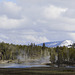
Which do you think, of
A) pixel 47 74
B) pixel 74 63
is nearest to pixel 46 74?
pixel 47 74

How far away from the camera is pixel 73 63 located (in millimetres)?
186125

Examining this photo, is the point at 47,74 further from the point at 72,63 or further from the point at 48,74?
the point at 72,63

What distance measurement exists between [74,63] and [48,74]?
339 ft

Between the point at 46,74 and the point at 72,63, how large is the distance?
105 meters

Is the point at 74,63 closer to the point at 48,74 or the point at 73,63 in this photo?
the point at 73,63

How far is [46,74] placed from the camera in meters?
85.7

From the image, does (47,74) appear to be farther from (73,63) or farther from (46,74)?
(73,63)

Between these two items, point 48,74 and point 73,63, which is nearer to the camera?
→ point 48,74

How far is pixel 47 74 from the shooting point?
85.8 m

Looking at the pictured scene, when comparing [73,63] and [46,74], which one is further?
[73,63]

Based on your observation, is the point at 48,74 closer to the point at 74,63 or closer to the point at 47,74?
the point at 47,74

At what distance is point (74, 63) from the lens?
608ft

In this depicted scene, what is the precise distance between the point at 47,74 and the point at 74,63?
103391mm

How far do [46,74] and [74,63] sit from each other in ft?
340
